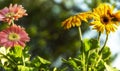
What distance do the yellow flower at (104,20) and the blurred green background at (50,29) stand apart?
563 centimetres

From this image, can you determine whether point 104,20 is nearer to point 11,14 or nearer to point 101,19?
point 101,19

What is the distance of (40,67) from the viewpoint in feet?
→ 5.45

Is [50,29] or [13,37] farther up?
[50,29]

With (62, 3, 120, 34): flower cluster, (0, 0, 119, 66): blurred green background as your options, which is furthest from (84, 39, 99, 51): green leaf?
(0, 0, 119, 66): blurred green background

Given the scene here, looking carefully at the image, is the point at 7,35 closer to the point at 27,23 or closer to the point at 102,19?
the point at 102,19

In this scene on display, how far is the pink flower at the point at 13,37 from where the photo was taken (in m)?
1.66

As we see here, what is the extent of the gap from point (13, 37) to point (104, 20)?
0.99 feet

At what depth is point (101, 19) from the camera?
5.38 ft

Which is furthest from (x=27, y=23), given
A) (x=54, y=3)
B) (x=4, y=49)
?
(x=4, y=49)

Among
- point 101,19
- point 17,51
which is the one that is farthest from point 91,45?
point 17,51

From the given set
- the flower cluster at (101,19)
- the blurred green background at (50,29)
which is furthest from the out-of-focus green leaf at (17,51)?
the blurred green background at (50,29)

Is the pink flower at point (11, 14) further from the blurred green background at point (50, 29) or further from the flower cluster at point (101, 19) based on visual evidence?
the blurred green background at point (50, 29)

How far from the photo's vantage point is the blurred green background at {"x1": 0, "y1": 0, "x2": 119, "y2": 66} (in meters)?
7.45

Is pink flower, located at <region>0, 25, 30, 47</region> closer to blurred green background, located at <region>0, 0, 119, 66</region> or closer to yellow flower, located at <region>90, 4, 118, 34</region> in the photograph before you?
yellow flower, located at <region>90, 4, 118, 34</region>
